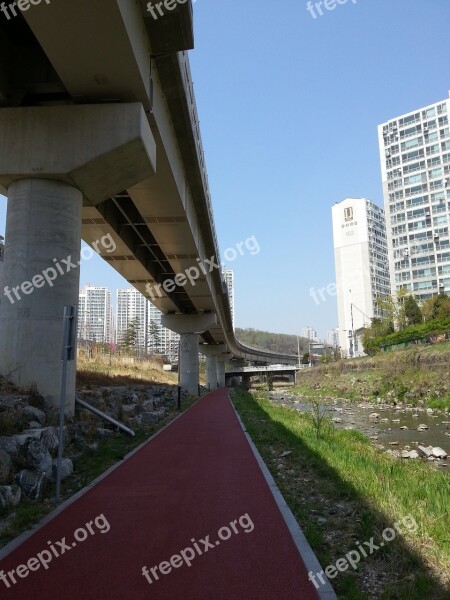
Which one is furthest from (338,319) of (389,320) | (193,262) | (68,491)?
(68,491)

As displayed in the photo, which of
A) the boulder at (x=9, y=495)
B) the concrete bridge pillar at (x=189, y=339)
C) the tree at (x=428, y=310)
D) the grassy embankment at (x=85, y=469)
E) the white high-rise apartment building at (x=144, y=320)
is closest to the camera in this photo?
the grassy embankment at (x=85, y=469)

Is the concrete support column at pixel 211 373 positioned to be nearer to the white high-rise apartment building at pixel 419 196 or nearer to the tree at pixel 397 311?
the tree at pixel 397 311

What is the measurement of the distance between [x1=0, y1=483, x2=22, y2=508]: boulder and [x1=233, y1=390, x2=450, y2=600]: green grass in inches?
135

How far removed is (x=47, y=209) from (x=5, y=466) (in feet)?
17.3

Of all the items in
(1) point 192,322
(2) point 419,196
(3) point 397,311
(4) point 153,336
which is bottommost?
(1) point 192,322

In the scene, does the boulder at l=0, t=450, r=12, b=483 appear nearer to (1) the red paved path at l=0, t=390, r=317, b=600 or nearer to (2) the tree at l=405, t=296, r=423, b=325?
(1) the red paved path at l=0, t=390, r=317, b=600

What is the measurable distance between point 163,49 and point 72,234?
4.16m

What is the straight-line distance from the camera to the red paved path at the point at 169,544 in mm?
3566

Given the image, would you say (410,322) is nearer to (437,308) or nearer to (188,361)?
(437,308)

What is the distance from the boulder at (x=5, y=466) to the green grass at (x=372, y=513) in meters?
3.69

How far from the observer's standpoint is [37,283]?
893 cm

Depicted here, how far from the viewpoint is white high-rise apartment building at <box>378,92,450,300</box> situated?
269ft

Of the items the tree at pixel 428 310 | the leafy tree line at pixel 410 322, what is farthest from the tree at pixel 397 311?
the tree at pixel 428 310

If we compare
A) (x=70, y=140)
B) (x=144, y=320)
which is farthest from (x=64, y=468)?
(x=144, y=320)
